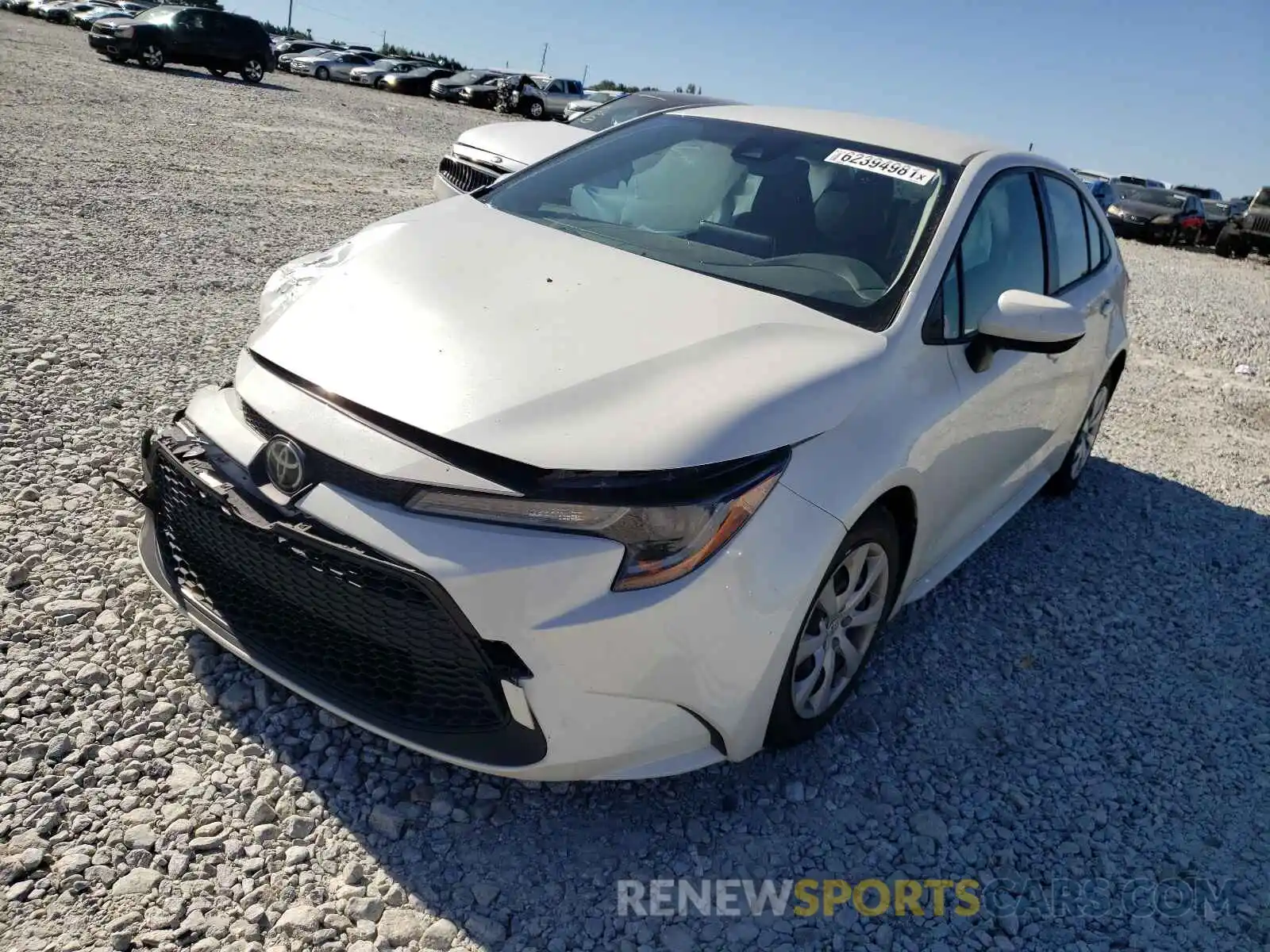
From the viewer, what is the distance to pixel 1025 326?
286cm

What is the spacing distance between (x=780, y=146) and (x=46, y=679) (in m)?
2.87

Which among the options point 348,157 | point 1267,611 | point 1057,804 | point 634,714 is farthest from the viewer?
point 348,157

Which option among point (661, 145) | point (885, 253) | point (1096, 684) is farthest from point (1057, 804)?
point (661, 145)

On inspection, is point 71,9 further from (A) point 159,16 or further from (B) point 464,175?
(B) point 464,175

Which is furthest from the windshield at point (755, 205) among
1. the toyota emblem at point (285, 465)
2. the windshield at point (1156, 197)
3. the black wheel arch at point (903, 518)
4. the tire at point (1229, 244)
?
the windshield at point (1156, 197)

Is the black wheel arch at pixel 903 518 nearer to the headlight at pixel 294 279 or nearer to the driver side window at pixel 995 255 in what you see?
the driver side window at pixel 995 255

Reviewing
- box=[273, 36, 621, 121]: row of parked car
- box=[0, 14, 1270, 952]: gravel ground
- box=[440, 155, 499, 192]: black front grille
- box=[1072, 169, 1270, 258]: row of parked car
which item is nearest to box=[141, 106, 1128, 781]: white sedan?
box=[0, 14, 1270, 952]: gravel ground

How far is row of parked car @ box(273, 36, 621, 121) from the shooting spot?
100 feet

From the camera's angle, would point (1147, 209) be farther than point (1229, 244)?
Yes

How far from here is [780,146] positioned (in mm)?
3475

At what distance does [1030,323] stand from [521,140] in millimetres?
5162

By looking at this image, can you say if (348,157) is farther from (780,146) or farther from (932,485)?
(932,485)

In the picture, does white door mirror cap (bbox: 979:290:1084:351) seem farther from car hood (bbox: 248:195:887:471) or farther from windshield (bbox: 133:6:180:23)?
windshield (bbox: 133:6:180:23)
